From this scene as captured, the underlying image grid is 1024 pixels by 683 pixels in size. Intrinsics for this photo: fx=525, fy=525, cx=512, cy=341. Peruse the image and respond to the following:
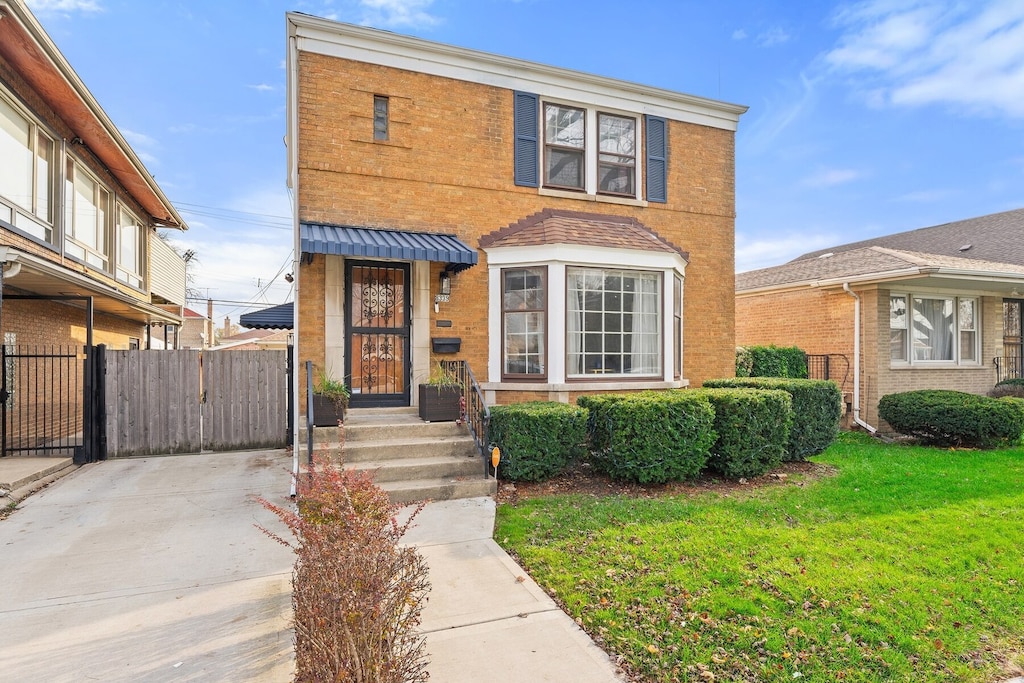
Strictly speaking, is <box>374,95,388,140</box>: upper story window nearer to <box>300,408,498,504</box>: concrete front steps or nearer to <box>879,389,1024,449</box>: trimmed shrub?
<box>300,408,498,504</box>: concrete front steps

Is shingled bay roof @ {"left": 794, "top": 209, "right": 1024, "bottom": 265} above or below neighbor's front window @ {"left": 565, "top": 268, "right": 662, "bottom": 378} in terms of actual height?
above

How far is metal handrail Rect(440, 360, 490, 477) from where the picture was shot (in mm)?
6344

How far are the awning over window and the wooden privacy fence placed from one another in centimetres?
326

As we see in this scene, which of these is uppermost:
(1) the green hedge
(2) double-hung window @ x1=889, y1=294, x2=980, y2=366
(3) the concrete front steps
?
(2) double-hung window @ x1=889, y1=294, x2=980, y2=366

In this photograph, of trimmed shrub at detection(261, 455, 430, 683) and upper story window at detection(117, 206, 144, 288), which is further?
upper story window at detection(117, 206, 144, 288)

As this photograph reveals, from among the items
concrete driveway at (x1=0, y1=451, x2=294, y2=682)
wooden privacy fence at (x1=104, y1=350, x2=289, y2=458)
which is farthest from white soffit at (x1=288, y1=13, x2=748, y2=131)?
concrete driveway at (x1=0, y1=451, x2=294, y2=682)

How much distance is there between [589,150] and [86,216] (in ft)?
35.7

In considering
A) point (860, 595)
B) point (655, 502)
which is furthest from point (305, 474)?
point (860, 595)

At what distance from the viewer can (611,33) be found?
10.6 metres

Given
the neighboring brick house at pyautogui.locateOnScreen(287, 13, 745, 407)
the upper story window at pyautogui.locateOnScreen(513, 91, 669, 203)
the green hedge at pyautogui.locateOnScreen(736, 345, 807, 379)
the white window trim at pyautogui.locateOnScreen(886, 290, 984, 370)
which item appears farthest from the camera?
the white window trim at pyautogui.locateOnScreen(886, 290, 984, 370)

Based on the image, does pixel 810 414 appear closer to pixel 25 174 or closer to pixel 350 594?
pixel 350 594

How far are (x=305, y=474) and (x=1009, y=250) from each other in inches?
722

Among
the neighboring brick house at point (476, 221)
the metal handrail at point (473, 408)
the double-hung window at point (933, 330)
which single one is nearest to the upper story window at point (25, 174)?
the neighboring brick house at point (476, 221)

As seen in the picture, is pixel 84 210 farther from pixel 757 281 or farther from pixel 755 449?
pixel 757 281
